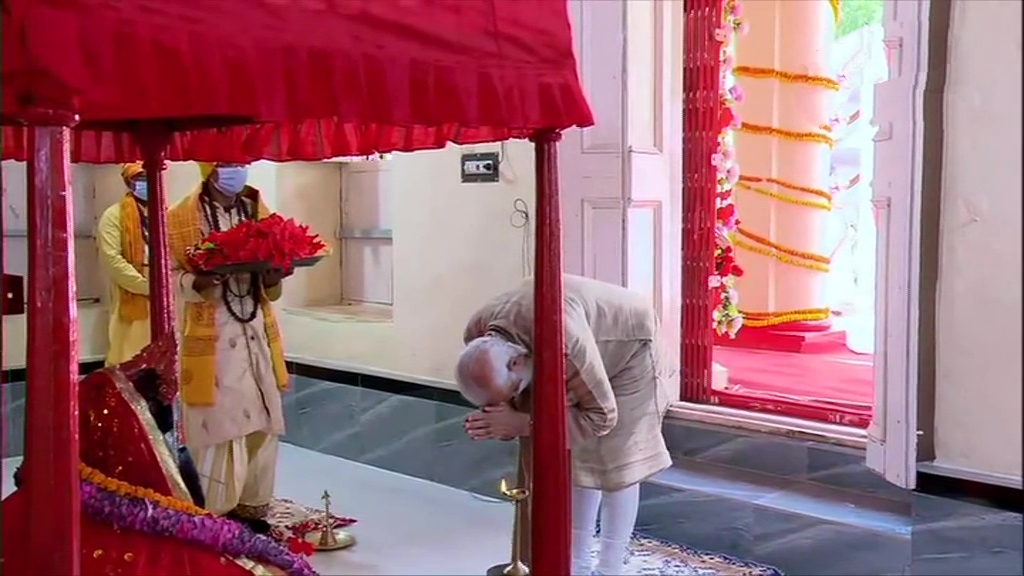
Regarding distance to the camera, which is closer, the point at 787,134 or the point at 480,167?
the point at 480,167

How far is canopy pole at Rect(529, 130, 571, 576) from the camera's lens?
58.9 inches

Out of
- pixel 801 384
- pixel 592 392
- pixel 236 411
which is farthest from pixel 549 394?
pixel 801 384

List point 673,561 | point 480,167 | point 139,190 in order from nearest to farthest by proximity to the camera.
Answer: point 673,561 < point 139,190 < point 480,167

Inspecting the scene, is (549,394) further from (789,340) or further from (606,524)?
(789,340)

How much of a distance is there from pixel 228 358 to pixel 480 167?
3.20ft

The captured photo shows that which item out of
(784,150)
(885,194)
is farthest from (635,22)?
(784,150)

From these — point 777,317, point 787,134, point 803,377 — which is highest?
point 787,134

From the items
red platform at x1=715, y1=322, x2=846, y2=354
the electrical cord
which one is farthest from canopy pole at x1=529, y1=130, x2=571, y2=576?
red platform at x1=715, y1=322, x2=846, y2=354

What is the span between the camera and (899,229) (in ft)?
6.70

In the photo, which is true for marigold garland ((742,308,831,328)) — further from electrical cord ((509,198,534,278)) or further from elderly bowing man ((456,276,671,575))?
elderly bowing man ((456,276,671,575))

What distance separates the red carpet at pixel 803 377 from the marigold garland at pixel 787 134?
0.89m

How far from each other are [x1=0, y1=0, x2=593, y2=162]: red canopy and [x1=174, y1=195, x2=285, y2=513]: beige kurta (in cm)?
116

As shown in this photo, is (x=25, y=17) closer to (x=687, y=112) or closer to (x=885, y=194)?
(x=885, y=194)

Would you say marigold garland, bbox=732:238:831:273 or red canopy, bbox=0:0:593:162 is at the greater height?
red canopy, bbox=0:0:593:162
